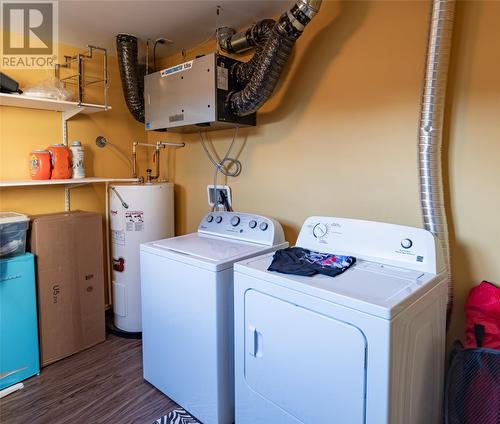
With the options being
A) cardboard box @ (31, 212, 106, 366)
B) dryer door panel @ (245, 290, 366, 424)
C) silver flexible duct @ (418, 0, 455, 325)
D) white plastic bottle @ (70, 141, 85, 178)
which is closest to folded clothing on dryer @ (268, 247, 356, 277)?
dryer door panel @ (245, 290, 366, 424)

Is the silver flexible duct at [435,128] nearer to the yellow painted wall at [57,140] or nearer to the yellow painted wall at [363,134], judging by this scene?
the yellow painted wall at [363,134]

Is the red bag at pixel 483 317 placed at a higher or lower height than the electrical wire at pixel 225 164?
lower

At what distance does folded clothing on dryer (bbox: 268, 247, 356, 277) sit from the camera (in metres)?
1.34

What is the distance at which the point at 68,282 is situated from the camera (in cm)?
226

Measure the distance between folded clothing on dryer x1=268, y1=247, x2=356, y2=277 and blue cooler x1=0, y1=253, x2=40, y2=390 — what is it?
5.09ft

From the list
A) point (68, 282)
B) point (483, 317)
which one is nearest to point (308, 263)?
point (483, 317)

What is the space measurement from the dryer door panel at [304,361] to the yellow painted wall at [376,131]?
0.76 m

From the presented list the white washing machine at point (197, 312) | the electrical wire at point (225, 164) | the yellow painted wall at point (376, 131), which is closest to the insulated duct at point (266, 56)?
the yellow painted wall at point (376, 131)

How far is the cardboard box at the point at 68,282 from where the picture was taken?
213 cm

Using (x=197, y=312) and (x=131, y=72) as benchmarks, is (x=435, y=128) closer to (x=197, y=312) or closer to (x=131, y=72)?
(x=197, y=312)

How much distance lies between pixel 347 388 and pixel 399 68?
4.73 ft

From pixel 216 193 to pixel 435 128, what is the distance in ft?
4.91

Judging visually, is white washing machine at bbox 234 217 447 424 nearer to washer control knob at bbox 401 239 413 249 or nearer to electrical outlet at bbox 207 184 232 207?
washer control knob at bbox 401 239 413 249

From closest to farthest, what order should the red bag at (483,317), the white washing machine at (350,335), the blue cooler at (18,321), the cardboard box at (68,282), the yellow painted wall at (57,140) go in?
1. the white washing machine at (350,335)
2. the red bag at (483,317)
3. the blue cooler at (18,321)
4. the cardboard box at (68,282)
5. the yellow painted wall at (57,140)
